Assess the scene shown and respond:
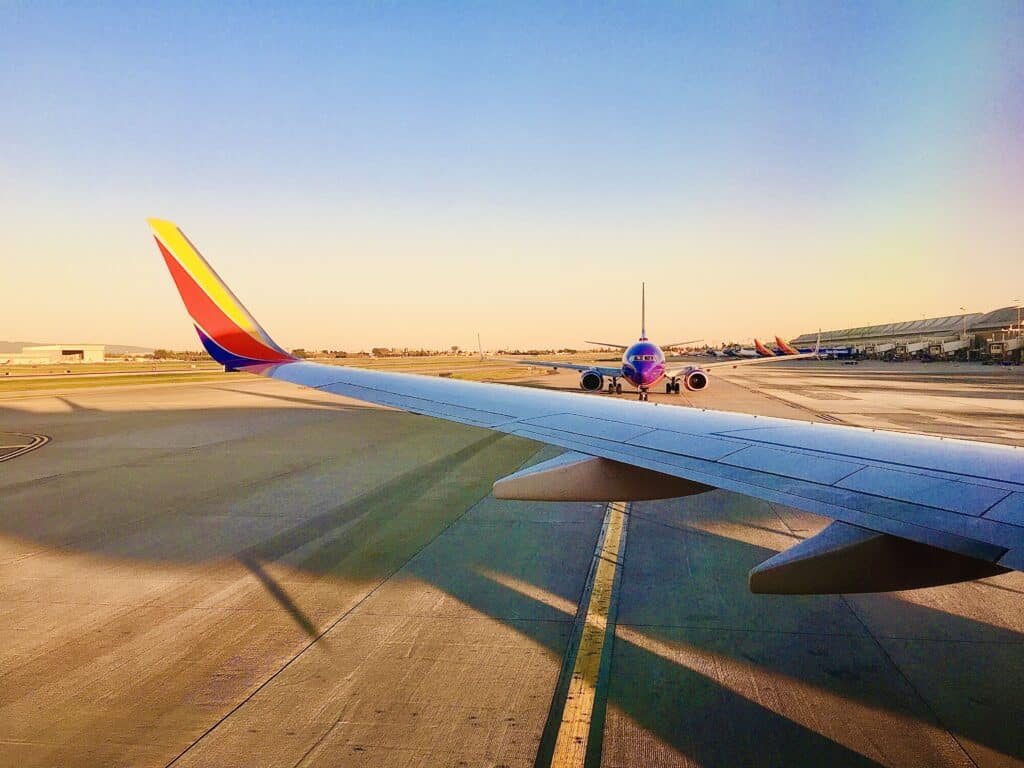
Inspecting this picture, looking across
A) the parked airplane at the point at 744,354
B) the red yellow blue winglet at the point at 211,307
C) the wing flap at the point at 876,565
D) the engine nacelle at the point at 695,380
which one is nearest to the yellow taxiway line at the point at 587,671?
the wing flap at the point at 876,565

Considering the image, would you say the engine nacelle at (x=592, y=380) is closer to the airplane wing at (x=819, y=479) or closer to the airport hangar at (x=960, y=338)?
the airplane wing at (x=819, y=479)

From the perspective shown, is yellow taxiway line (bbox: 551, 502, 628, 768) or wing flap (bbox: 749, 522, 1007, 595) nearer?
wing flap (bbox: 749, 522, 1007, 595)

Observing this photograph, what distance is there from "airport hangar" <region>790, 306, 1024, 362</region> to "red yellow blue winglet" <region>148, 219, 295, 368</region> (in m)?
93.6

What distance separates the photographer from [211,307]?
7754mm

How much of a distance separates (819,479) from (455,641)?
11.9 feet

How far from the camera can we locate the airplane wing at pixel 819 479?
254cm

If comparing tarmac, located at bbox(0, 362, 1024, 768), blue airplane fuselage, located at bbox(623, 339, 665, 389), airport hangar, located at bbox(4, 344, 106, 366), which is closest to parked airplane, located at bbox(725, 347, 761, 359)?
blue airplane fuselage, located at bbox(623, 339, 665, 389)

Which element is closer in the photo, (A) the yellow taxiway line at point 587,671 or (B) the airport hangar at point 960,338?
(A) the yellow taxiway line at point 587,671

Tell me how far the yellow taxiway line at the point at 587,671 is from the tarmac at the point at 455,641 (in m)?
0.04

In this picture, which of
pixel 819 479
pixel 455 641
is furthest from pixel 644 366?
pixel 819 479

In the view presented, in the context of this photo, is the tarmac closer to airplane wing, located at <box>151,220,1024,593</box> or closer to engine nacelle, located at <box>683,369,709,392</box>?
airplane wing, located at <box>151,220,1024,593</box>

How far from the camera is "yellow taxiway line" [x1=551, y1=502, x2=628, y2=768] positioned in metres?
3.72

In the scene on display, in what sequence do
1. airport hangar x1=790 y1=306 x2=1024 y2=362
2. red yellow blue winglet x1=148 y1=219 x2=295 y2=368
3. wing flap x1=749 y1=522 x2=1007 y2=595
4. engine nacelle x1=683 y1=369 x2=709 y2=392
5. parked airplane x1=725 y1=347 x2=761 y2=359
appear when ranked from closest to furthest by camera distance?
wing flap x1=749 y1=522 x2=1007 y2=595, red yellow blue winglet x1=148 y1=219 x2=295 y2=368, engine nacelle x1=683 y1=369 x2=709 y2=392, airport hangar x1=790 y1=306 x2=1024 y2=362, parked airplane x1=725 y1=347 x2=761 y2=359

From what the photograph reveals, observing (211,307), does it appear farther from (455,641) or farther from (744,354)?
(744,354)
